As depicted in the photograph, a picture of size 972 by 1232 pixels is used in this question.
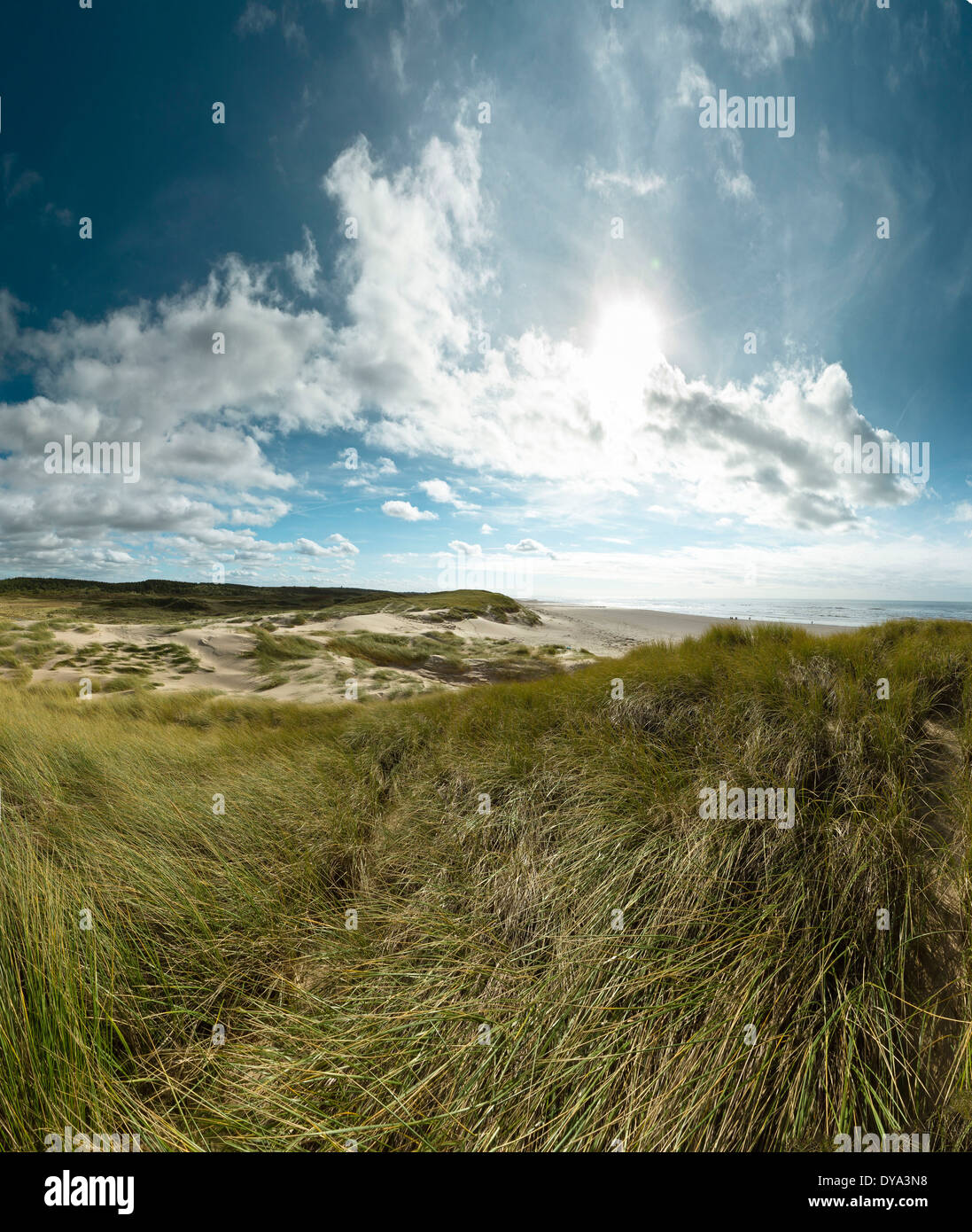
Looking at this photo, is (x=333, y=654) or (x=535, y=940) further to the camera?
(x=333, y=654)

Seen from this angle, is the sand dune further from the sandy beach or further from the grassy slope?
the grassy slope

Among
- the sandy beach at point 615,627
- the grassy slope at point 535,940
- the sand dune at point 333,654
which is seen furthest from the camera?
the sandy beach at point 615,627

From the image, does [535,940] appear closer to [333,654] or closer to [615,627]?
[333,654]

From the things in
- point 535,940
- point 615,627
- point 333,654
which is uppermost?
point 615,627

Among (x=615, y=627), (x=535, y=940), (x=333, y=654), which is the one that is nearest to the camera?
(x=535, y=940)

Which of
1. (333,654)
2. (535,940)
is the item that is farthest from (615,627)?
(535,940)

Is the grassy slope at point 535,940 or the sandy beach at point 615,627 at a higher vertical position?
the sandy beach at point 615,627

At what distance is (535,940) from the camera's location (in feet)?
8.92

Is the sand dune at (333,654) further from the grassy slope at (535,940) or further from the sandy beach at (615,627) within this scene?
the grassy slope at (535,940)

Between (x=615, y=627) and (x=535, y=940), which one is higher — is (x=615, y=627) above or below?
above

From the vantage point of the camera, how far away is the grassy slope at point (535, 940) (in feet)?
6.31

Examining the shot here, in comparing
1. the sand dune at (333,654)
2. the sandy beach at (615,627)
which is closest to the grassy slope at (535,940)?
the sand dune at (333,654)

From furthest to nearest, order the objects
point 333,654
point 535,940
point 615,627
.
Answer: point 615,627 < point 333,654 < point 535,940

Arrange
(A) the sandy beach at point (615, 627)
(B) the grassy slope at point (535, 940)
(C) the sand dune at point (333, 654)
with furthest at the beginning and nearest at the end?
(A) the sandy beach at point (615, 627) → (C) the sand dune at point (333, 654) → (B) the grassy slope at point (535, 940)
